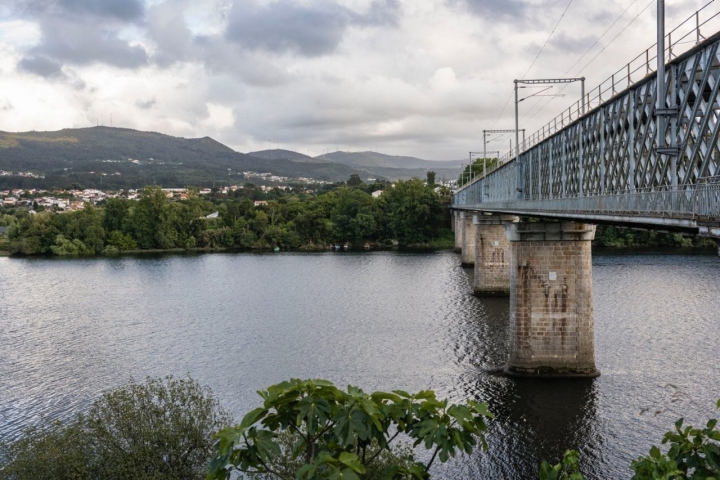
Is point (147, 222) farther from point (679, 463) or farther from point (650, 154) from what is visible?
point (679, 463)

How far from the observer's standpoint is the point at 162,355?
3450 cm

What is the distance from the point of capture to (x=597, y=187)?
77.8ft

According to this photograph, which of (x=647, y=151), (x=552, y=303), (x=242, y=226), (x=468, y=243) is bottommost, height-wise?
(x=468, y=243)

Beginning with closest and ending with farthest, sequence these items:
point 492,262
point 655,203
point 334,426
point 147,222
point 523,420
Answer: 1. point 334,426
2. point 655,203
3. point 523,420
4. point 492,262
5. point 147,222

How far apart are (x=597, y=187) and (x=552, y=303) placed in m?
6.33

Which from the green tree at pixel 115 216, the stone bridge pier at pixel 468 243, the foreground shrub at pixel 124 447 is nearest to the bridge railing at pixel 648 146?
the foreground shrub at pixel 124 447

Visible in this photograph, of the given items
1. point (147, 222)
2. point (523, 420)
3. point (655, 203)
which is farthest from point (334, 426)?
point (147, 222)

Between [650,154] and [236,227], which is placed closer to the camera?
[650,154]

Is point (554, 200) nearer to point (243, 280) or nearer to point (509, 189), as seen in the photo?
point (509, 189)

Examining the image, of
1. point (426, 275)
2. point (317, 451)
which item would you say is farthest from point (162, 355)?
point (426, 275)

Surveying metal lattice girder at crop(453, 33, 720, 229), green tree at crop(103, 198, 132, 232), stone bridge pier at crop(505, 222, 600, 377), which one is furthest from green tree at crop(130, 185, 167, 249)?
stone bridge pier at crop(505, 222, 600, 377)

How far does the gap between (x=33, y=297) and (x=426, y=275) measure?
3594cm

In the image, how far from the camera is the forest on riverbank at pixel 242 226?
108688mm

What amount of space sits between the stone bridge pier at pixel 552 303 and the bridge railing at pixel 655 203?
2.15 m
